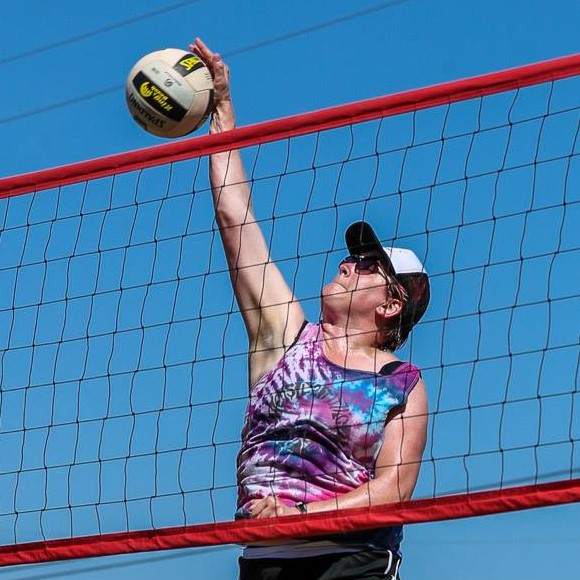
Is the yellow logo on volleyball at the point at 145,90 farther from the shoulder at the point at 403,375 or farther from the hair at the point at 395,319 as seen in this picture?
the shoulder at the point at 403,375

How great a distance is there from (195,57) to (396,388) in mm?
2129

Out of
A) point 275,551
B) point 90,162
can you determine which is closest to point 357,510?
point 275,551

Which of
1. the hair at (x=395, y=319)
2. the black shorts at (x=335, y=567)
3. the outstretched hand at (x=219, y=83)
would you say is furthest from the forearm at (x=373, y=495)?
the outstretched hand at (x=219, y=83)

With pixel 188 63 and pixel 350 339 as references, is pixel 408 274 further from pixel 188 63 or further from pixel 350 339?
pixel 188 63

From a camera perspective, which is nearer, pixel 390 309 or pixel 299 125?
pixel 390 309

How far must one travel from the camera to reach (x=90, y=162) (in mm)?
6531

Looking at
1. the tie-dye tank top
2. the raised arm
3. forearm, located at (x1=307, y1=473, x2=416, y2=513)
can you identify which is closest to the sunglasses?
the raised arm

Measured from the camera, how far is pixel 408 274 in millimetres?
5969

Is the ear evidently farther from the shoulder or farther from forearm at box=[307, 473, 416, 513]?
forearm at box=[307, 473, 416, 513]

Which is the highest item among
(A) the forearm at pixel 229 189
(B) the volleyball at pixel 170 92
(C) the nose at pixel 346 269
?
(B) the volleyball at pixel 170 92

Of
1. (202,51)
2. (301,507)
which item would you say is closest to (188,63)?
A: (202,51)

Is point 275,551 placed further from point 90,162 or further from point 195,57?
point 195,57

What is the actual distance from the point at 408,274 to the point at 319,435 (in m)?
0.84

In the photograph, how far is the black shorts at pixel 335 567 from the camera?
5.32m
